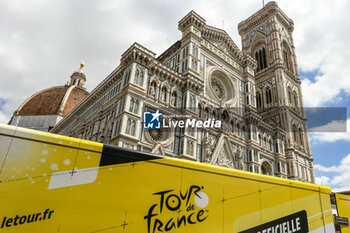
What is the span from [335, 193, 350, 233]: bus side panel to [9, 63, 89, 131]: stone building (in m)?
58.1

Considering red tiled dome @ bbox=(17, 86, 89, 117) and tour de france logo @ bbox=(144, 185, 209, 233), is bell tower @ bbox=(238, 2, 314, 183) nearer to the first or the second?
tour de france logo @ bbox=(144, 185, 209, 233)

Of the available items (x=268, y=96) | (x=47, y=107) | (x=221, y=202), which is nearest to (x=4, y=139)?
(x=221, y=202)

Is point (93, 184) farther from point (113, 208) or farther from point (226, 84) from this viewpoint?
point (226, 84)

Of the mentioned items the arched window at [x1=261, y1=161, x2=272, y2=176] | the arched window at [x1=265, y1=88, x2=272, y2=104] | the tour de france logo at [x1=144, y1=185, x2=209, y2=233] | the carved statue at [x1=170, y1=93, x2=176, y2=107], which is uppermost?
the arched window at [x1=265, y1=88, x2=272, y2=104]

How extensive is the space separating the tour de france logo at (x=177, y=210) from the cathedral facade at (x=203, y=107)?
12063 mm

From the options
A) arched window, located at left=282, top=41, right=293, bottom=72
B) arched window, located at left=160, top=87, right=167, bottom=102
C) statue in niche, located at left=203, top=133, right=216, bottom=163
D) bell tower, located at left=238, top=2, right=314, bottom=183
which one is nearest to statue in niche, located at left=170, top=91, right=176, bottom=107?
arched window, located at left=160, top=87, right=167, bottom=102

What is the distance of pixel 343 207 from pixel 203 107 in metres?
17.7

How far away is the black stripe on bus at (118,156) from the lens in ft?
13.0

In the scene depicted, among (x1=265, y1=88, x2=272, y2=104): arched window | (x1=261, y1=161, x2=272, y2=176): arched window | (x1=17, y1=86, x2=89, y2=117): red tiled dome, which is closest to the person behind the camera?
(x1=261, y1=161, x2=272, y2=176): arched window

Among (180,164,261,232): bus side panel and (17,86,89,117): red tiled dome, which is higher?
(17,86,89,117): red tiled dome

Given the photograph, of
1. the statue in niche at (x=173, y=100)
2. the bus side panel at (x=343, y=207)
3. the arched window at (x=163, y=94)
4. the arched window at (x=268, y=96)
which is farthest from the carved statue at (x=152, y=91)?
the arched window at (x=268, y=96)

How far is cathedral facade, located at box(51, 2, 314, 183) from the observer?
61.4ft

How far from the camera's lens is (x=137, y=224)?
3875mm

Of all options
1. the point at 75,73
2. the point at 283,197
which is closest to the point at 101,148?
the point at 283,197
